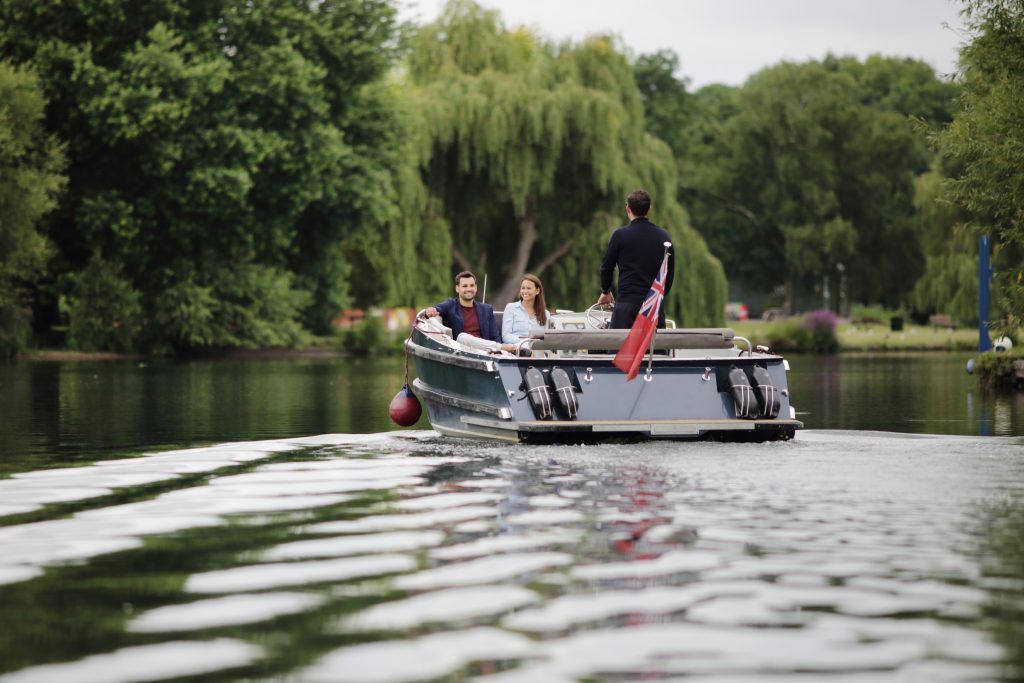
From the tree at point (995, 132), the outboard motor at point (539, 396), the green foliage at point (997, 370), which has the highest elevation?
the tree at point (995, 132)

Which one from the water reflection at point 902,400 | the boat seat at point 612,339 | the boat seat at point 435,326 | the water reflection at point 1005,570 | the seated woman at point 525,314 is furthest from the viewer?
the water reflection at point 902,400

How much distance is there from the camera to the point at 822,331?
173 ft

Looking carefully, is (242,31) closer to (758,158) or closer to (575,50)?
(575,50)

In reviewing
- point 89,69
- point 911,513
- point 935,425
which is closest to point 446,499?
point 911,513

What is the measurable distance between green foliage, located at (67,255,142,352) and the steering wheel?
27949mm

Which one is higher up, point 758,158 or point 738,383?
point 758,158

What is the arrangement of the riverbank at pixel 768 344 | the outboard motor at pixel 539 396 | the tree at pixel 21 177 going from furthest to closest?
the riverbank at pixel 768 344, the tree at pixel 21 177, the outboard motor at pixel 539 396

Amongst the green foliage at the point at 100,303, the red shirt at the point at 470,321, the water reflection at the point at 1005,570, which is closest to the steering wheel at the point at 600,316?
the red shirt at the point at 470,321

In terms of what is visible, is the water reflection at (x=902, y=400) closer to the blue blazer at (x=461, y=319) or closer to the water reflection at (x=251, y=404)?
the water reflection at (x=251, y=404)

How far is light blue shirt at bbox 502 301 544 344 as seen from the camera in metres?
16.1

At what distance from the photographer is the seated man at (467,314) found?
16359 mm

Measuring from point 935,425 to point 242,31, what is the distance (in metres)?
30.7

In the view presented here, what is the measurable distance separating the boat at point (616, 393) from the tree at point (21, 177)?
26130 mm

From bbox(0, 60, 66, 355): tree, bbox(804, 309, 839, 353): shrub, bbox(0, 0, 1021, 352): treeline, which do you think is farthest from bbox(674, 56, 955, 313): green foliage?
bbox(0, 60, 66, 355): tree
